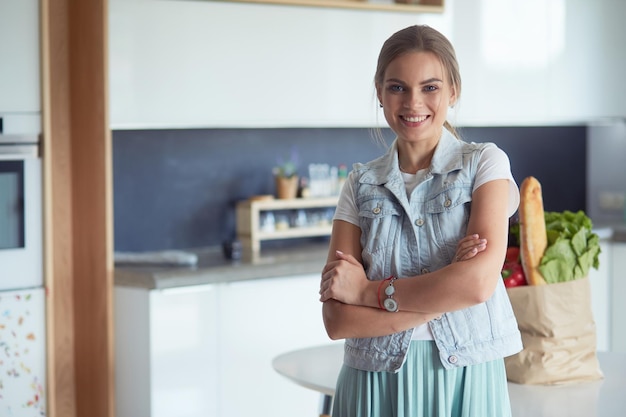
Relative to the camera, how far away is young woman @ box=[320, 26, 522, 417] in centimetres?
160

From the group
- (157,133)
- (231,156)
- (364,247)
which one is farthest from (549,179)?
(364,247)

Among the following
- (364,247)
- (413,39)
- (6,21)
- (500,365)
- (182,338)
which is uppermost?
(6,21)

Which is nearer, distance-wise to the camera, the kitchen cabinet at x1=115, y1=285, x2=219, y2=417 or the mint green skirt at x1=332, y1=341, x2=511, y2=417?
the mint green skirt at x1=332, y1=341, x2=511, y2=417

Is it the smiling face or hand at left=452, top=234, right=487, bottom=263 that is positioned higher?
the smiling face

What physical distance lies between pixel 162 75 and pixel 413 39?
1.98 meters

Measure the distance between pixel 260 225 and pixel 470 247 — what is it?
8.55 feet

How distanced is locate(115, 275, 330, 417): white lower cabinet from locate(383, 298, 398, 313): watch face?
1.91 m

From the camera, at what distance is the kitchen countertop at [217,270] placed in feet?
11.2

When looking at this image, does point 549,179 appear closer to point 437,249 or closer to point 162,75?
point 162,75

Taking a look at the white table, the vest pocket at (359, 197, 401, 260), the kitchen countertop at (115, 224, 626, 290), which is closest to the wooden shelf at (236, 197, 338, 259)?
the kitchen countertop at (115, 224, 626, 290)

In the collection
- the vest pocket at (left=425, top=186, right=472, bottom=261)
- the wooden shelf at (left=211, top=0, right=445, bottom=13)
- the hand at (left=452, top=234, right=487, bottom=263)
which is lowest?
the hand at (left=452, top=234, right=487, bottom=263)

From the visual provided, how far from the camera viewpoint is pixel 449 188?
164 cm

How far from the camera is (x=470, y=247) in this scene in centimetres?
158

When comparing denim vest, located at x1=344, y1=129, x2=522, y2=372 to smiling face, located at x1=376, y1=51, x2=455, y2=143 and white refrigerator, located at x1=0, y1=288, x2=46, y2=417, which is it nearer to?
smiling face, located at x1=376, y1=51, x2=455, y2=143
